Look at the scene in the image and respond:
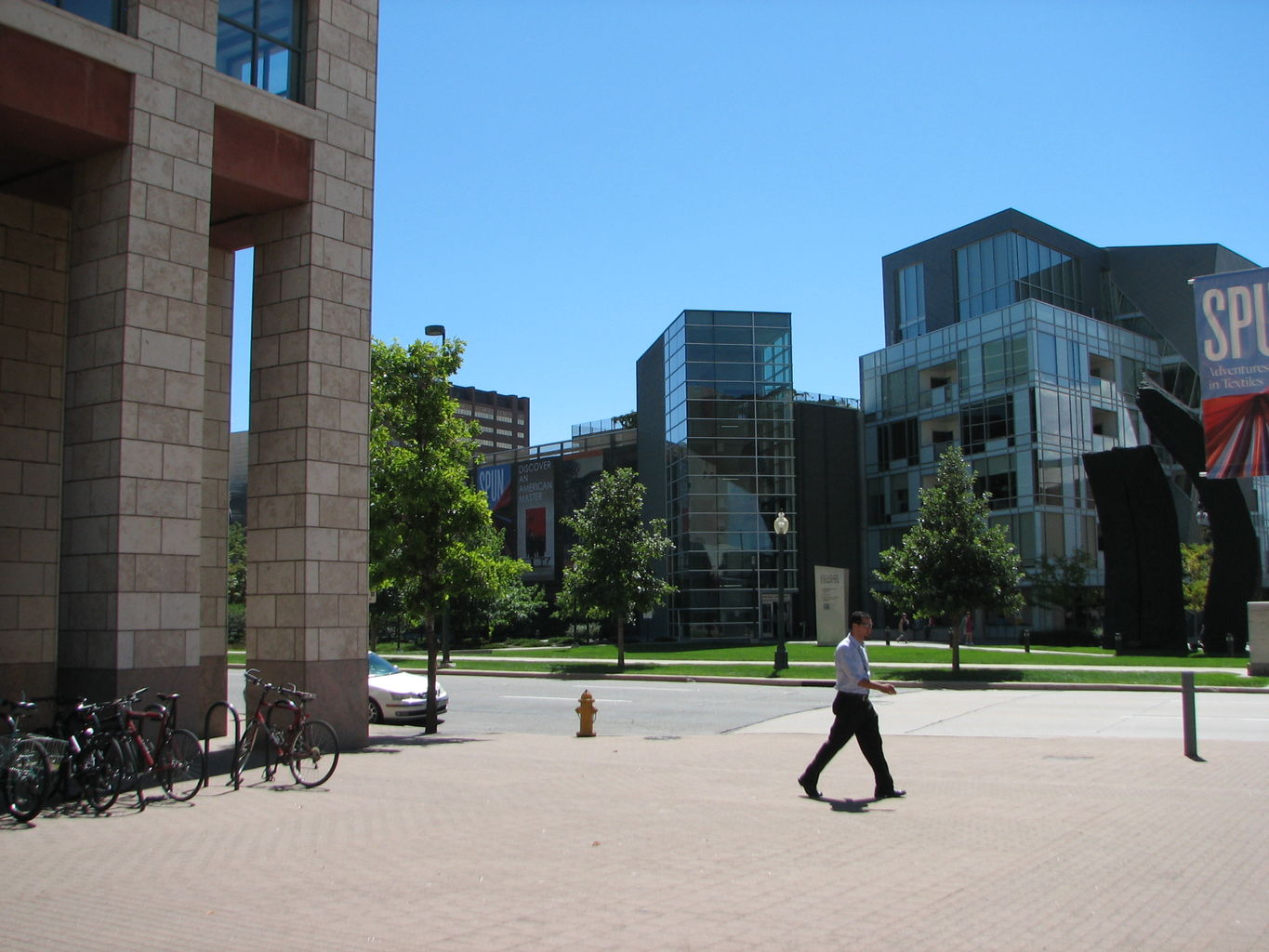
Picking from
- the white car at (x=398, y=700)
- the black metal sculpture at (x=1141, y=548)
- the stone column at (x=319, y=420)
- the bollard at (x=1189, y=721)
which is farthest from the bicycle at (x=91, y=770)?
the black metal sculpture at (x=1141, y=548)

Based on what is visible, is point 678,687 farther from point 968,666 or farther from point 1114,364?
point 1114,364

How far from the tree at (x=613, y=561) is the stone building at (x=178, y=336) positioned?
75.4 ft

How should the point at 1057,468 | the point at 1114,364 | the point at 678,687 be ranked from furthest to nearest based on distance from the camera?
the point at 1114,364 → the point at 1057,468 → the point at 678,687

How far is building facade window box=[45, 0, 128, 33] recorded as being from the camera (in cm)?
1283

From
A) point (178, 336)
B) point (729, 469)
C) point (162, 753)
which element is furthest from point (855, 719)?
point (729, 469)

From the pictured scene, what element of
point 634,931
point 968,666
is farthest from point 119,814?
point 968,666

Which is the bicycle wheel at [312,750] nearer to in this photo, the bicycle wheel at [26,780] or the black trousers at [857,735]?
the bicycle wheel at [26,780]

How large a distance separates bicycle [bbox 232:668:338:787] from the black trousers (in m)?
5.22

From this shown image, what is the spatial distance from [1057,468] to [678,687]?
3080 cm

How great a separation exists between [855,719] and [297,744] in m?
6.03

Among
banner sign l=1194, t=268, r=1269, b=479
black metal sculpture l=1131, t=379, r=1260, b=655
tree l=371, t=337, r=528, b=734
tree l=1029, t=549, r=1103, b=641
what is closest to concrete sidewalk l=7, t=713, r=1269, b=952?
tree l=371, t=337, r=528, b=734

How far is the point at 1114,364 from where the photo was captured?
57.8 meters

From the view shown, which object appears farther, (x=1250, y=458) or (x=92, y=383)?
(x=1250, y=458)

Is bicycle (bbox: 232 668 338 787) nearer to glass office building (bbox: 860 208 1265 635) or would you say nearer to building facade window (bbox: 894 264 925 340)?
glass office building (bbox: 860 208 1265 635)
